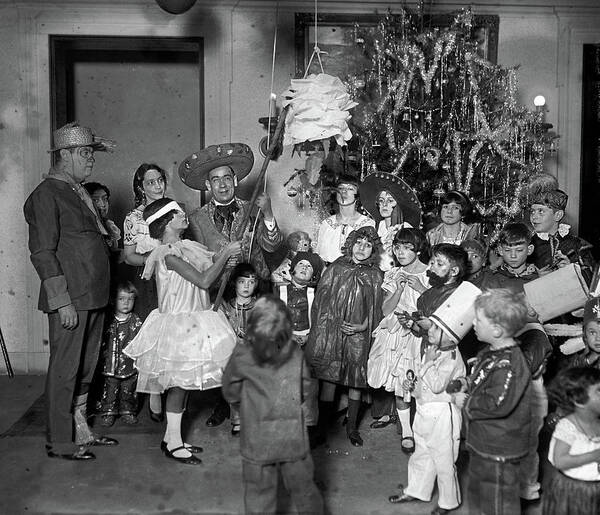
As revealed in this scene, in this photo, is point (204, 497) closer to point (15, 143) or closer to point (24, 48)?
point (15, 143)

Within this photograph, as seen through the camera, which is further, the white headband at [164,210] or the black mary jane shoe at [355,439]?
the black mary jane shoe at [355,439]

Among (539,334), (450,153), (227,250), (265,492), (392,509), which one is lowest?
(392,509)

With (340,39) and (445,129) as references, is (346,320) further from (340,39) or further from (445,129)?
(340,39)

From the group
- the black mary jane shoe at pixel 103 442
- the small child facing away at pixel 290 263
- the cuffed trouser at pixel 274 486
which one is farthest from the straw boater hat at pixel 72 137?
the cuffed trouser at pixel 274 486

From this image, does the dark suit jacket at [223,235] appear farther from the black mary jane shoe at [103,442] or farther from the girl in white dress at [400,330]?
the black mary jane shoe at [103,442]

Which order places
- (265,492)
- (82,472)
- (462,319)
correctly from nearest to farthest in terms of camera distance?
1. (265,492)
2. (462,319)
3. (82,472)

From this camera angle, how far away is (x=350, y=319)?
220 inches

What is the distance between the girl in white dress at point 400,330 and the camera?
5332 mm

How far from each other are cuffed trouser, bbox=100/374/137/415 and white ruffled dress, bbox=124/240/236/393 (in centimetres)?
84

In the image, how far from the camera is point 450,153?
6.61 m

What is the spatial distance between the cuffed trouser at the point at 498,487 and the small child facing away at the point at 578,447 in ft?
0.63

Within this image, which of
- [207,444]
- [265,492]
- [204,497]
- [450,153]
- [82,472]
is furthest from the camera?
[450,153]

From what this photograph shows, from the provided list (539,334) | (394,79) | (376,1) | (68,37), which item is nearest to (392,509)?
(539,334)

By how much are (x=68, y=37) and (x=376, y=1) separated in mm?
3007
